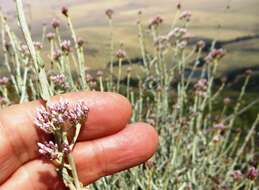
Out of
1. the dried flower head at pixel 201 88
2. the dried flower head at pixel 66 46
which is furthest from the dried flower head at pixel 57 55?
the dried flower head at pixel 201 88

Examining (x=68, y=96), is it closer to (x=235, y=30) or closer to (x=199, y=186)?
(x=199, y=186)

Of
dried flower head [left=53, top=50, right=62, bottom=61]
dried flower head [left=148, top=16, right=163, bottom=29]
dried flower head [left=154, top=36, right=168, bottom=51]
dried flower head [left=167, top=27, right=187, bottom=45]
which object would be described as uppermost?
dried flower head [left=53, top=50, right=62, bottom=61]

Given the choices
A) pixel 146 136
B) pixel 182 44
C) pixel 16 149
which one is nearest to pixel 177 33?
pixel 182 44

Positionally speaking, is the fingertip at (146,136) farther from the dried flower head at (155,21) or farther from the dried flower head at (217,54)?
the dried flower head at (155,21)

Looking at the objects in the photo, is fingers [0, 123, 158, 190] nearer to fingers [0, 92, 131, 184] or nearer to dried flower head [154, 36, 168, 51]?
fingers [0, 92, 131, 184]

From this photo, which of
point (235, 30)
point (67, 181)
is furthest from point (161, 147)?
point (235, 30)

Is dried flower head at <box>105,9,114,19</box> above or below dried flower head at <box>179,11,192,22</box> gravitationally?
above

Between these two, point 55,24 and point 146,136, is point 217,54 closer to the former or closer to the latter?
point 55,24

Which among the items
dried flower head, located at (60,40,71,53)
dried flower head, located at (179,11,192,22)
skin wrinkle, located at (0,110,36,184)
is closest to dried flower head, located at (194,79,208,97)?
dried flower head, located at (179,11,192,22)
